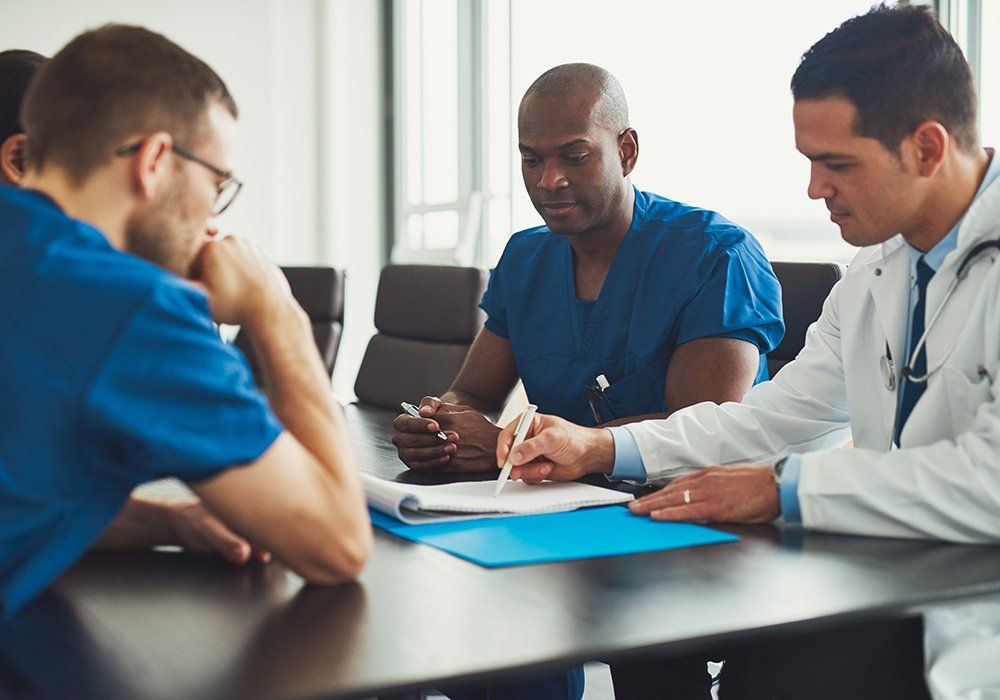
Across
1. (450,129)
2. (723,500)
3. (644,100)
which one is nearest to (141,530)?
(723,500)

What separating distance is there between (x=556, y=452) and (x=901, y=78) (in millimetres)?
675

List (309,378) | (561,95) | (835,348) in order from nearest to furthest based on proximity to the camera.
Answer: (309,378) → (835,348) → (561,95)


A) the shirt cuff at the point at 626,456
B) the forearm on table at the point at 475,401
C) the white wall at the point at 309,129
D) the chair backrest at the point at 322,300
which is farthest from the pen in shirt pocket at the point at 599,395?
the white wall at the point at 309,129

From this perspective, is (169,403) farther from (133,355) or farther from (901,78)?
(901,78)

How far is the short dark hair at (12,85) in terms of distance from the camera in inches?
68.5

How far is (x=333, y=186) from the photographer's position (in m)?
5.88

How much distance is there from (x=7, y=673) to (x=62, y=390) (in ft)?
0.74

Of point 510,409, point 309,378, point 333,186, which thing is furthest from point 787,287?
point 333,186

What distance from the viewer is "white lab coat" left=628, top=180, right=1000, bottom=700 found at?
1.22 m

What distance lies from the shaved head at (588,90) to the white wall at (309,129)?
367 cm

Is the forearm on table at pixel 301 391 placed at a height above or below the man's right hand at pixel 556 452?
above

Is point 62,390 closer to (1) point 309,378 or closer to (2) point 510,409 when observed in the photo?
(1) point 309,378

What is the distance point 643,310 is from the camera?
216 centimetres

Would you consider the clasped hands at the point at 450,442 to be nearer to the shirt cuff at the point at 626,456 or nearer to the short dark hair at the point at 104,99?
the shirt cuff at the point at 626,456
